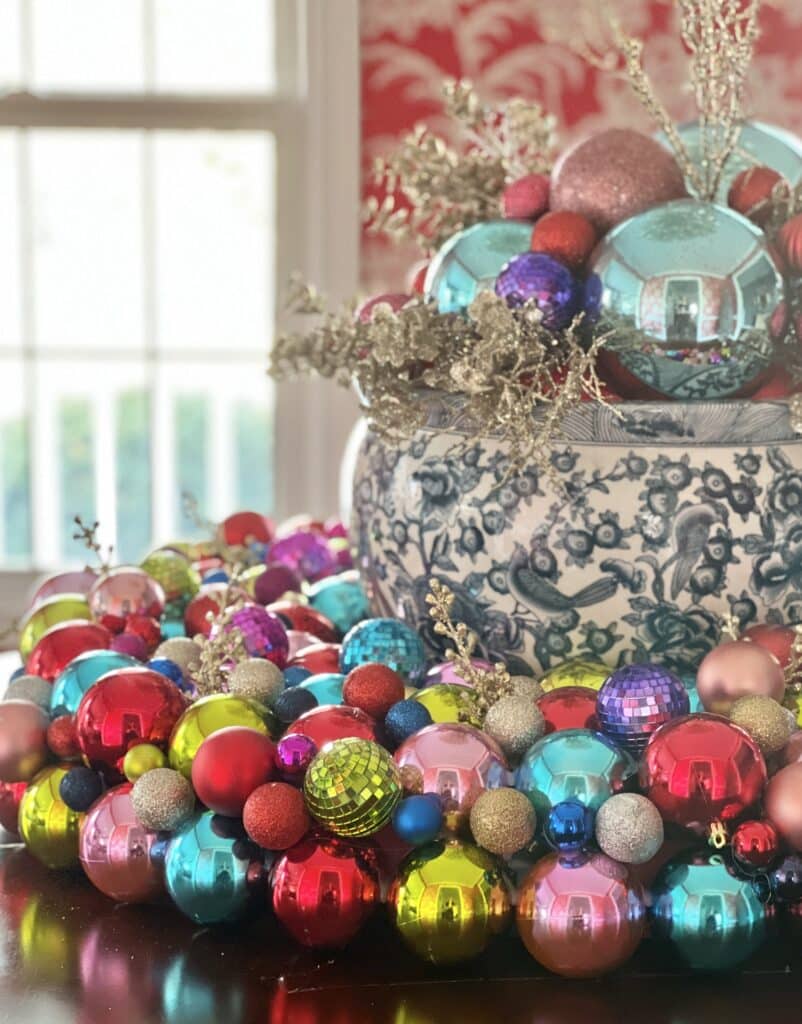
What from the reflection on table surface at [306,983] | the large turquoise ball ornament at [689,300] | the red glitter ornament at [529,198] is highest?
the red glitter ornament at [529,198]

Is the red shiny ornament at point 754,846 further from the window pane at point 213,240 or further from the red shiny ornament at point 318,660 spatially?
the window pane at point 213,240

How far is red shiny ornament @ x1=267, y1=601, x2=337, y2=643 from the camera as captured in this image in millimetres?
875

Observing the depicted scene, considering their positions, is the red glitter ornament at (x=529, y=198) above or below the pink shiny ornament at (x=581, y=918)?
above

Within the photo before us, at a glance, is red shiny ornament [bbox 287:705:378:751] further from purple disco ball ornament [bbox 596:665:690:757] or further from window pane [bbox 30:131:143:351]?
window pane [bbox 30:131:143:351]

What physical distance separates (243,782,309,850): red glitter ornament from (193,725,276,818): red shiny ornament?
0.01 metres

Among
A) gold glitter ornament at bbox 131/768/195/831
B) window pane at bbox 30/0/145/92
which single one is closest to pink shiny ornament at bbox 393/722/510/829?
gold glitter ornament at bbox 131/768/195/831

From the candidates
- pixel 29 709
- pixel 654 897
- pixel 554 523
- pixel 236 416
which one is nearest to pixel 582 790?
pixel 654 897

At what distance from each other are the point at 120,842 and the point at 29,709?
128 millimetres

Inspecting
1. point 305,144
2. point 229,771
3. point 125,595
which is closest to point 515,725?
point 229,771

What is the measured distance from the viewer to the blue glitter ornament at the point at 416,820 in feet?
1.93

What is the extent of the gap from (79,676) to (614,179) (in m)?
0.44

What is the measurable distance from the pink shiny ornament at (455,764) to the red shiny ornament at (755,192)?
40cm

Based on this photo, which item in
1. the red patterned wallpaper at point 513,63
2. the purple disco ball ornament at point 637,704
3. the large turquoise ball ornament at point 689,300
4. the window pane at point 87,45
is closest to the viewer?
the purple disco ball ornament at point 637,704

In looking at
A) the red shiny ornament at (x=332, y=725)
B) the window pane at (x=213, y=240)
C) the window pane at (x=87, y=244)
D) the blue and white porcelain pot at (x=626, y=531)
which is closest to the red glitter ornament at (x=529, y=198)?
the blue and white porcelain pot at (x=626, y=531)
